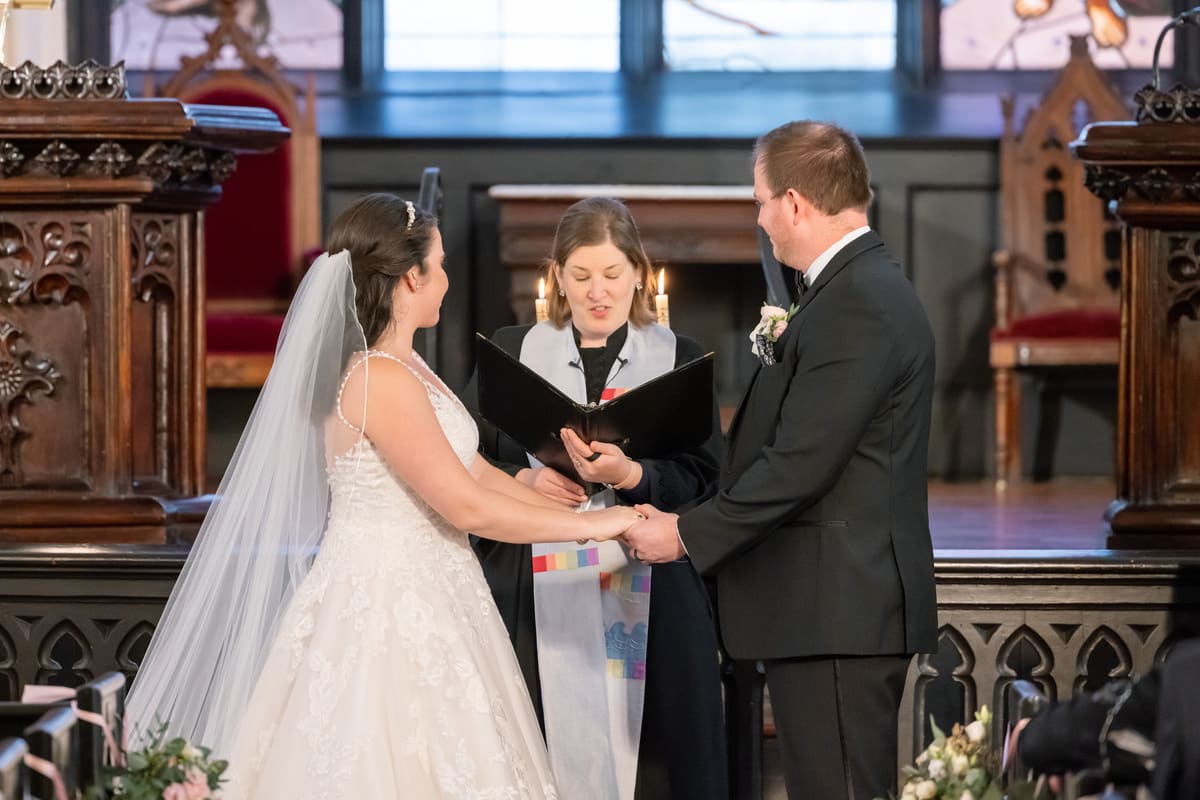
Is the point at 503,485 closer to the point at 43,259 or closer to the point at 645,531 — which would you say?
the point at 645,531

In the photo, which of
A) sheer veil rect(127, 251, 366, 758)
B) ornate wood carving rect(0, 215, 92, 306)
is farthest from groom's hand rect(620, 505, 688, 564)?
ornate wood carving rect(0, 215, 92, 306)

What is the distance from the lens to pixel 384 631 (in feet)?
10.6

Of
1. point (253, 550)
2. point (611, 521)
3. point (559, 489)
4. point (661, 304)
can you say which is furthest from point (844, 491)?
point (253, 550)

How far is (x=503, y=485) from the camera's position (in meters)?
3.66

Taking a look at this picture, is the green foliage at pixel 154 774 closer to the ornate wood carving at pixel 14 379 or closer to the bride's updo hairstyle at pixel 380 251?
the bride's updo hairstyle at pixel 380 251

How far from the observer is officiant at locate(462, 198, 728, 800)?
3803 mm

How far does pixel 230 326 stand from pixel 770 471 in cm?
463

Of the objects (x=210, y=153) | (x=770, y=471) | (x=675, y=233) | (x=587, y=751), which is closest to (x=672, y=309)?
(x=675, y=233)

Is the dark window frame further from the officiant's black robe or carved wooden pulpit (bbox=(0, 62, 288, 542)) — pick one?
the officiant's black robe

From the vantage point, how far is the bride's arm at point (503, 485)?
364cm

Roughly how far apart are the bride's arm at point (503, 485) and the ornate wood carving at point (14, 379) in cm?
139

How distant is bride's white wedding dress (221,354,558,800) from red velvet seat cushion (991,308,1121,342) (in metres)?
4.55

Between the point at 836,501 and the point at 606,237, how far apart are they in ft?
3.09

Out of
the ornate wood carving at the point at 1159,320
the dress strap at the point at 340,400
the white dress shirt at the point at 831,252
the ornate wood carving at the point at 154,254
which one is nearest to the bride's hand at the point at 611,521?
the dress strap at the point at 340,400
